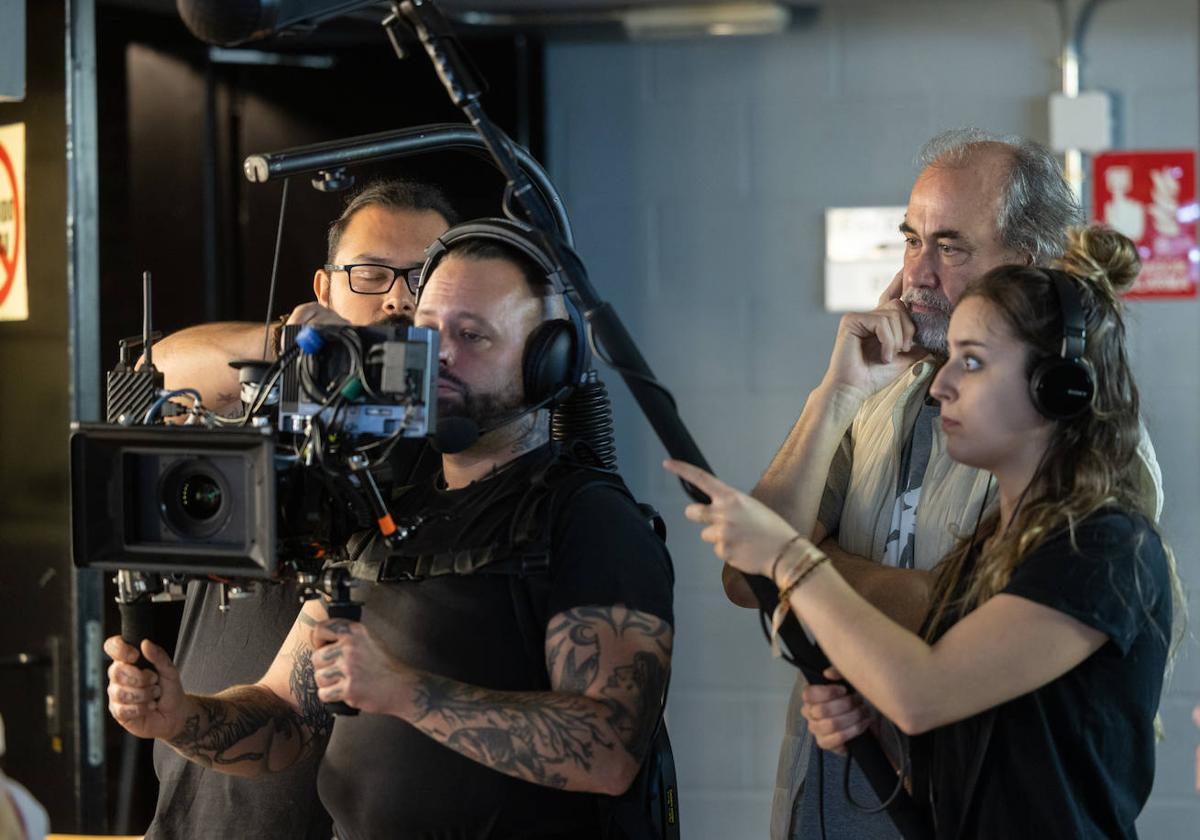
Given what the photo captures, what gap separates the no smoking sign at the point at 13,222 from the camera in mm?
2895

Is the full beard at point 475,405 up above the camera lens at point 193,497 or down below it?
above

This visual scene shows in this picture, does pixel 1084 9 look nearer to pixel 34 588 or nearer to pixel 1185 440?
pixel 1185 440

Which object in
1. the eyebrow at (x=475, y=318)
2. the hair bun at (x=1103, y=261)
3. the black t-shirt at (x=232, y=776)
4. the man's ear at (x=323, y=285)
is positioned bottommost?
the black t-shirt at (x=232, y=776)

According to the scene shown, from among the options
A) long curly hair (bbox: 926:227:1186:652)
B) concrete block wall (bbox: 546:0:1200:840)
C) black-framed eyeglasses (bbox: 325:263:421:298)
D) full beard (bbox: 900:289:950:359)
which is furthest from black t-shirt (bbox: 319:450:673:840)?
concrete block wall (bbox: 546:0:1200:840)

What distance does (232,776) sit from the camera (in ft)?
6.19

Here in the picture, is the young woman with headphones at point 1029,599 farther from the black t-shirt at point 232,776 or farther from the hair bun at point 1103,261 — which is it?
the black t-shirt at point 232,776

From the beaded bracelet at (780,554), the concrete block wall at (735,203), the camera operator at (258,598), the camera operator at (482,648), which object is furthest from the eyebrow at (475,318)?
the concrete block wall at (735,203)

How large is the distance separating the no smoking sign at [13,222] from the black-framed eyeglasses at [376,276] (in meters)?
1.08

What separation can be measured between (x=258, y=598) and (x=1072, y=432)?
1089 mm

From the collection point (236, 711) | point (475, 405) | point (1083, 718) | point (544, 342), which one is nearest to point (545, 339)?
point (544, 342)

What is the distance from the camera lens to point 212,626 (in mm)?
1995

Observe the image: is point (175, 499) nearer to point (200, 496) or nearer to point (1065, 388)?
point (200, 496)

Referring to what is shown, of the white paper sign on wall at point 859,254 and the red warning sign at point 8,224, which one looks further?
the white paper sign on wall at point 859,254

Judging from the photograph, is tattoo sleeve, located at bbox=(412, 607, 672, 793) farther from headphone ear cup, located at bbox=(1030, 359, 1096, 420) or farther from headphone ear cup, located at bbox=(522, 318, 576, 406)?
headphone ear cup, located at bbox=(1030, 359, 1096, 420)
